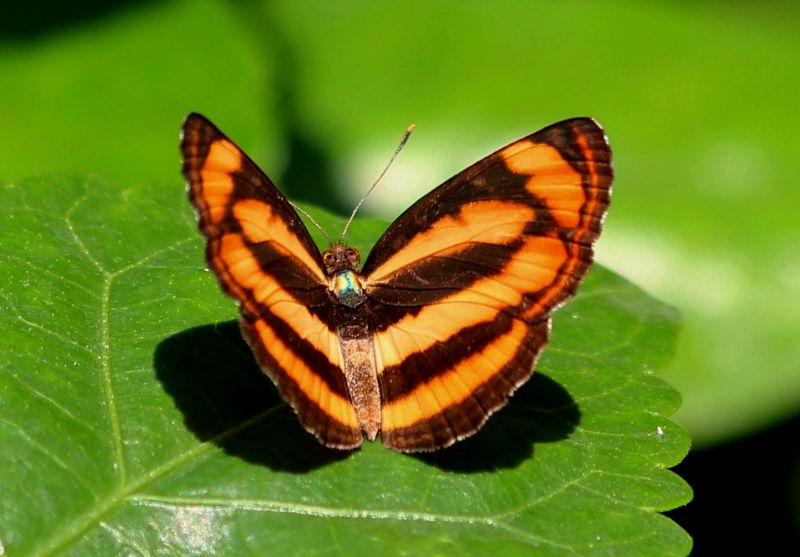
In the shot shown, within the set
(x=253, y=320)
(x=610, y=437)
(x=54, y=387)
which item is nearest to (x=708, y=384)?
(x=610, y=437)

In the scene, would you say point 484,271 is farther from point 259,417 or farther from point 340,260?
point 259,417

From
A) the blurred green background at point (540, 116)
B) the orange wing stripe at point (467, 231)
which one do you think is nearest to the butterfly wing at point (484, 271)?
the orange wing stripe at point (467, 231)

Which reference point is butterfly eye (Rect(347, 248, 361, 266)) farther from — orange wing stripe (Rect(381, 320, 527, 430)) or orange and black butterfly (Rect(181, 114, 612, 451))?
orange wing stripe (Rect(381, 320, 527, 430))

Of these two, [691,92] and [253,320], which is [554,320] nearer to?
[253,320]

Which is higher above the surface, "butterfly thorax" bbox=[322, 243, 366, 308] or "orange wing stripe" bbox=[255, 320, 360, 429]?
"butterfly thorax" bbox=[322, 243, 366, 308]

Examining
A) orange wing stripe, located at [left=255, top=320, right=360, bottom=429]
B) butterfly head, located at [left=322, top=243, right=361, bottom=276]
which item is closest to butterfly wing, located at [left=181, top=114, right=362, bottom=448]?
orange wing stripe, located at [left=255, top=320, right=360, bottom=429]
